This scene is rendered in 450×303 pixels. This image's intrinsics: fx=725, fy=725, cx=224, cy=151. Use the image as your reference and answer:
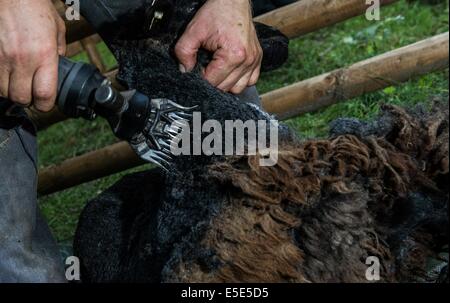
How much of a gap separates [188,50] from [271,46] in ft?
1.31

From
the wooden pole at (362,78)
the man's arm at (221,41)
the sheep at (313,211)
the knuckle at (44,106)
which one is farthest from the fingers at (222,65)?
the wooden pole at (362,78)

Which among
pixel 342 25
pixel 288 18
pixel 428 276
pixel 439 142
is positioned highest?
pixel 439 142

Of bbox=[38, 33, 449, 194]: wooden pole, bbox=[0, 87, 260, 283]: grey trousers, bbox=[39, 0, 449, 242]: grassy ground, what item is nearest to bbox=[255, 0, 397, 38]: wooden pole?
bbox=[38, 33, 449, 194]: wooden pole

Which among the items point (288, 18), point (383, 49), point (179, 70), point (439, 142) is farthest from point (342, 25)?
point (439, 142)

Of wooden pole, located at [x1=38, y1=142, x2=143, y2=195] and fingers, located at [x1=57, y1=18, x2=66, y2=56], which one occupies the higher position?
fingers, located at [x1=57, y1=18, x2=66, y2=56]

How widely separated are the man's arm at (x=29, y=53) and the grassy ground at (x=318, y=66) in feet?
5.87

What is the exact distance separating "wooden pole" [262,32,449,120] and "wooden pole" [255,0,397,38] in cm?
25

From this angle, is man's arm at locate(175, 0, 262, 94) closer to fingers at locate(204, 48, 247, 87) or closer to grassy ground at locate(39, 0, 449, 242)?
fingers at locate(204, 48, 247, 87)

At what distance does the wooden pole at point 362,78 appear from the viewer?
3.29 meters

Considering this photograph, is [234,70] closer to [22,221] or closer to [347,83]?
[22,221]

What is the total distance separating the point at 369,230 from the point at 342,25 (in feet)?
12.0

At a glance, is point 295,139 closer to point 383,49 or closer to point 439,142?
point 439,142

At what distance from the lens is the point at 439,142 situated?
5.24 ft

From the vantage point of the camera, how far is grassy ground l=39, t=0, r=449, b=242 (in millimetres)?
3693
